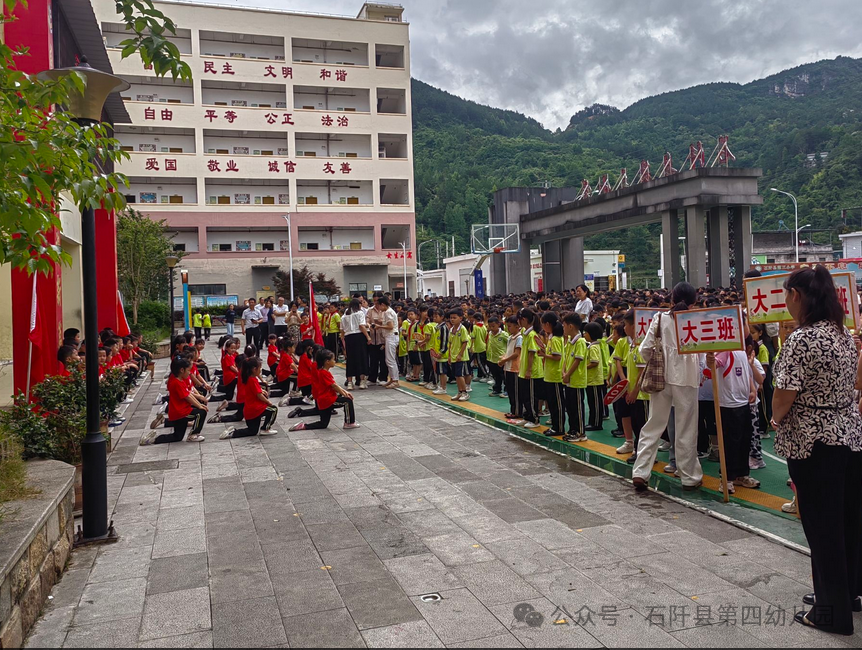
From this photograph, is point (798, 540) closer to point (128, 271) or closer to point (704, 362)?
point (704, 362)

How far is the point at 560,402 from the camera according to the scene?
858 cm

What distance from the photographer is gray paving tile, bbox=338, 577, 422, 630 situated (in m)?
3.80

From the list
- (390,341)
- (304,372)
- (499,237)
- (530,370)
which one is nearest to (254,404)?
(304,372)

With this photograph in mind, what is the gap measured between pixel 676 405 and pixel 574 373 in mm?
1979

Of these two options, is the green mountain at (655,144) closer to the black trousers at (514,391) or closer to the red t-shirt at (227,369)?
the red t-shirt at (227,369)

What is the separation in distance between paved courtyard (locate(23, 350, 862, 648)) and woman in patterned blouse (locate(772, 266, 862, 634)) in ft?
0.80

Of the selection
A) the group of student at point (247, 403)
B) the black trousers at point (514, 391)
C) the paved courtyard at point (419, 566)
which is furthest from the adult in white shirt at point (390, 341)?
the paved courtyard at point (419, 566)

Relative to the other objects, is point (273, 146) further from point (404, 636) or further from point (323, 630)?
point (404, 636)

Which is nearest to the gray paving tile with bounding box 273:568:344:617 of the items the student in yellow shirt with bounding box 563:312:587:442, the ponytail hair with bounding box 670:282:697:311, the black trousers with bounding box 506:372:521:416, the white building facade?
the ponytail hair with bounding box 670:282:697:311

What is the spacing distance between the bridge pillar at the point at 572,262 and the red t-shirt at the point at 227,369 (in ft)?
85.5

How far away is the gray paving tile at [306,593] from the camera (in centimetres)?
398

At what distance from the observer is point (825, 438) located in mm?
3604

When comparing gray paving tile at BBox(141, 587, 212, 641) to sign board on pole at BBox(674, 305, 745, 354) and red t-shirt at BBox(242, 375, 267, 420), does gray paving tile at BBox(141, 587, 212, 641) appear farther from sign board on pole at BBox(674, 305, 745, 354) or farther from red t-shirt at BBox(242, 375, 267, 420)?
red t-shirt at BBox(242, 375, 267, 420)

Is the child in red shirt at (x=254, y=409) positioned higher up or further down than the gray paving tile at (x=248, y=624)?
higher up
